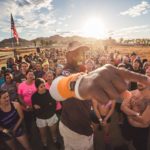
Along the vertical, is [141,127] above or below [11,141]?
above

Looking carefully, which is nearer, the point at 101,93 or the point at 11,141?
the point at 101,93

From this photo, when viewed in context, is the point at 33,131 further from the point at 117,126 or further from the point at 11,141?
the point at 117,126

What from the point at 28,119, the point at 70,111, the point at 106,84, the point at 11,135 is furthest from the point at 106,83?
the point at 28,119

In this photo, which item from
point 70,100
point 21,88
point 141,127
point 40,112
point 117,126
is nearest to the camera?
point 70,100

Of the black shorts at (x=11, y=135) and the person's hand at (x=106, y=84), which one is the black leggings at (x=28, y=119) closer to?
the black shorts at (x=11, y=135)

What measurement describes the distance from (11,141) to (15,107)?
73cm

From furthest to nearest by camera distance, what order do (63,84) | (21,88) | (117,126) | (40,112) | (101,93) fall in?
1. (117,126)
2. (21,88)
3. (40,112)
4. (63,84)
5. (101,93)

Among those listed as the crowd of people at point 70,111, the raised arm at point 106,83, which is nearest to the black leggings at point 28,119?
the crowd of people at point 70,111

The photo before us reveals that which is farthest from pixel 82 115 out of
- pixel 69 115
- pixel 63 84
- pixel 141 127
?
pixel 141 127

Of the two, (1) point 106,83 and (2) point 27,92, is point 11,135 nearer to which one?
(2) point 27,92

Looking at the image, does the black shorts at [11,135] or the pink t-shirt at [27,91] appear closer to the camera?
the black shorts at [11,135]

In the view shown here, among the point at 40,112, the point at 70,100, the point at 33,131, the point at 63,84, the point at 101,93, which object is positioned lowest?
the point at 33,131

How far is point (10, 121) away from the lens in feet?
14.8

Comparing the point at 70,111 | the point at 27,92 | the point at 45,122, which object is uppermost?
the point at 70,111
